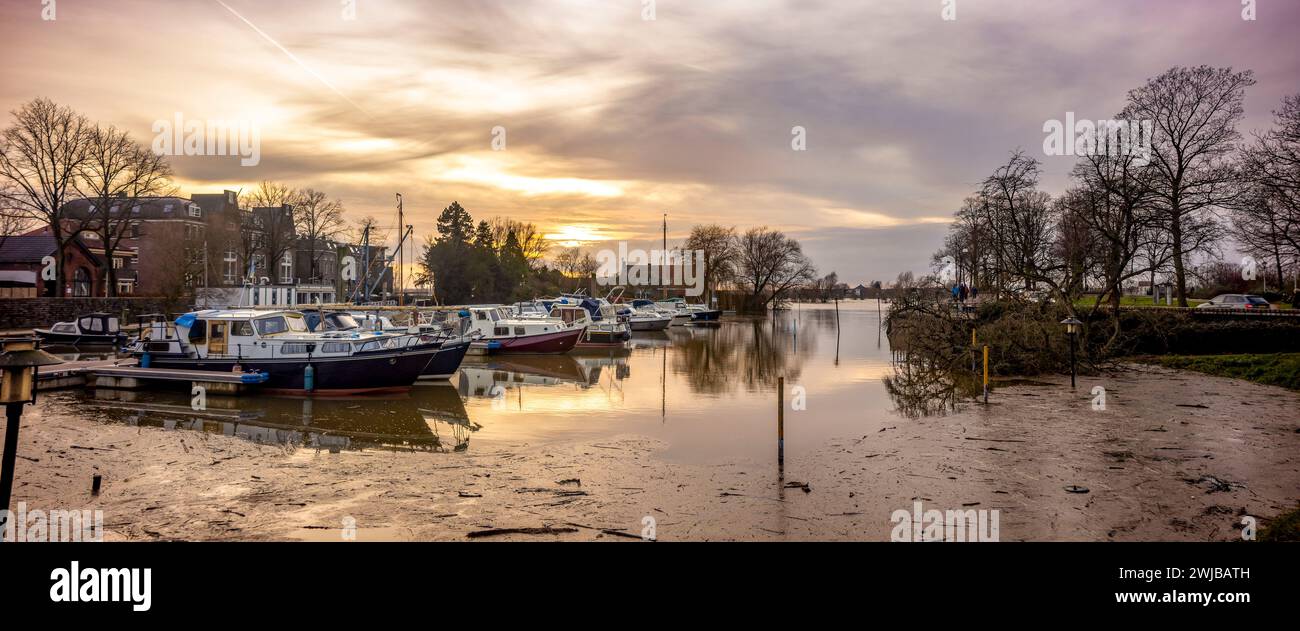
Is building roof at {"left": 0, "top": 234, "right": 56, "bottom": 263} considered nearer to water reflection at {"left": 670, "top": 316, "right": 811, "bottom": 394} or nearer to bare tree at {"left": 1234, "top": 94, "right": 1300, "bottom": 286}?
water reflection at {"left": 670, "top": 316, "right": 811, "bottom": 394}

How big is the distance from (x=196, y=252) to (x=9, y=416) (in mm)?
61337

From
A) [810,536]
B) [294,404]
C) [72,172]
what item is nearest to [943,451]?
[810,536]

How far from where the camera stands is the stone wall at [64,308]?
4425 cm

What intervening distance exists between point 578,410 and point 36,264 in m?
56.7

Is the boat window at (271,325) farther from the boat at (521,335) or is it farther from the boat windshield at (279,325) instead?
the boat at (521,335)

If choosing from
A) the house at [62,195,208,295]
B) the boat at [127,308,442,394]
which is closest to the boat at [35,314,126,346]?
the house at [62,195,208,295]

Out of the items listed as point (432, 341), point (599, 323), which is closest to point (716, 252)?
point (599, 323)

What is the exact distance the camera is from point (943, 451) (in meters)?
14.6

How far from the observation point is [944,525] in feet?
31.7

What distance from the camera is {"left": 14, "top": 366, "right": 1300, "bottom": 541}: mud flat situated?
974 cm

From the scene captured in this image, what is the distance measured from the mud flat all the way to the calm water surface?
3.61 ft

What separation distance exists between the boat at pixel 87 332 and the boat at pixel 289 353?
18491mm

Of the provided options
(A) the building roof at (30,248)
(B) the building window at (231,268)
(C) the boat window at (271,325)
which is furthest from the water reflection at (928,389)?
(B) the building window at (231,268)
